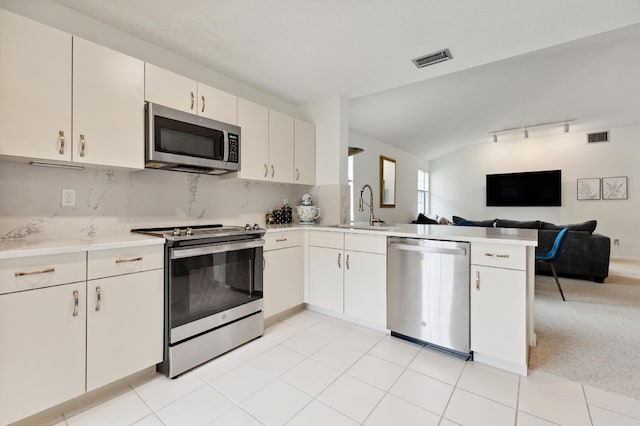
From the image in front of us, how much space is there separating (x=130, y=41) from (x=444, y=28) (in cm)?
233

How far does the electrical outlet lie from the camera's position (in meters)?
1.83

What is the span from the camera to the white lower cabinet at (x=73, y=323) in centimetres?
128

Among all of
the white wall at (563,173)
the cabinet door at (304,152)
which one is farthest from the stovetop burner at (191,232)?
the white wall at (563,173)

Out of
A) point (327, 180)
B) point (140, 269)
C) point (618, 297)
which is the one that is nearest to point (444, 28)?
point (327, 180)

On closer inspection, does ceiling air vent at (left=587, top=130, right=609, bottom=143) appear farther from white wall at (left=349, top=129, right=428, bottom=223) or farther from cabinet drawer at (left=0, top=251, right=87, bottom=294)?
cabinet drawer at (left=0, top=251, right=87, bottom=294)

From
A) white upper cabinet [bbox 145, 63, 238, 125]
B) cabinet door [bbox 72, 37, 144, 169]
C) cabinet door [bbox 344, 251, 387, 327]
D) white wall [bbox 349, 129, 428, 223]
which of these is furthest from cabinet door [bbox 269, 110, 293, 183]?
white wall [bbox 349, 129, 428, 223]

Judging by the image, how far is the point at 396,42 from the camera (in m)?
2.22

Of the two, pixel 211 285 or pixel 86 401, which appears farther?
pixel 211 285

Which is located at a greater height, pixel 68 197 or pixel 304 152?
pixel 304 152

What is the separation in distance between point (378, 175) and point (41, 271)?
17.1 feet

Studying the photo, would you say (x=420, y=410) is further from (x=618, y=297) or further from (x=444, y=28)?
(x=618, y=297)

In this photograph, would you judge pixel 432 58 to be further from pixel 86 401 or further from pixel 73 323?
pixel 86 401

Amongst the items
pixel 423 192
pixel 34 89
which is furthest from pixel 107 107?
pixel 423 192

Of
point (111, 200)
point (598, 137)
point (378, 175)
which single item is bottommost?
point (111, 200)
